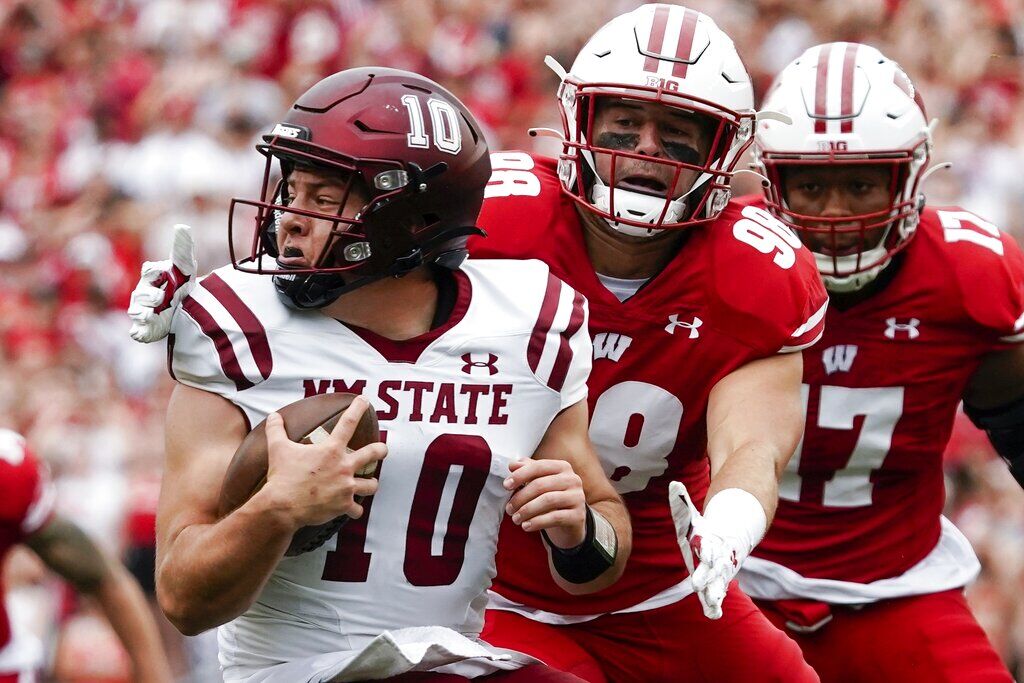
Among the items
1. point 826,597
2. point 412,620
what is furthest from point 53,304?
point 412,620

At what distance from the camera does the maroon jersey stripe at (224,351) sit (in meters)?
2.74

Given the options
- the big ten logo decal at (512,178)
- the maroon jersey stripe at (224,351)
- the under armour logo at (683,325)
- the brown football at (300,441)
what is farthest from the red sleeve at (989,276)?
the maroon jersey stripe at (224,351)

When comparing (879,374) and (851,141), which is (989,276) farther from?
(851,141)

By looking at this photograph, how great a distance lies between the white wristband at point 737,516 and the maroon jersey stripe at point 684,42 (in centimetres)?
97

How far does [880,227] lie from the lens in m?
3.91

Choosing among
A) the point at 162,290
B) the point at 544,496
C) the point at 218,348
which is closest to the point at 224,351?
the point at 218,348

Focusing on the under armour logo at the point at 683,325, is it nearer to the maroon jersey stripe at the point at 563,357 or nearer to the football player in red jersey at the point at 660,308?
the football player in red jersey at the point at 660,308

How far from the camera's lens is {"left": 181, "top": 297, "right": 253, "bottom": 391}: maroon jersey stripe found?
108 inches

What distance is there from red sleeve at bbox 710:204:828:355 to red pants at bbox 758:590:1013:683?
997mm

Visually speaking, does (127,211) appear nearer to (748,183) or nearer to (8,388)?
(8,388)

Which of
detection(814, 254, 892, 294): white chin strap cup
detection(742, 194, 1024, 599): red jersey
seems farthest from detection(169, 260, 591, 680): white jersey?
detection(742, 194, 1024, 599): red jersey

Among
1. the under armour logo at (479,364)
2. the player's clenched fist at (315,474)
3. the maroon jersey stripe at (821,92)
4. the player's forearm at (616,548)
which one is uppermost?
the maroon jersey stripe at (821,92)

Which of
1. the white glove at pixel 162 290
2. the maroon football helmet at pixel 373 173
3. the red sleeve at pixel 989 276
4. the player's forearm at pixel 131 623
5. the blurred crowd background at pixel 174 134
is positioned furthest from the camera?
the blurred crowd background at pixel 174 134

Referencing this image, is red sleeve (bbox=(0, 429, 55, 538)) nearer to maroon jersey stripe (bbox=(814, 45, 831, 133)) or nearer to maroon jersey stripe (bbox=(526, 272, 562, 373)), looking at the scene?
maroon jersey stripe (bbox=(526, 272, 562, 373))
